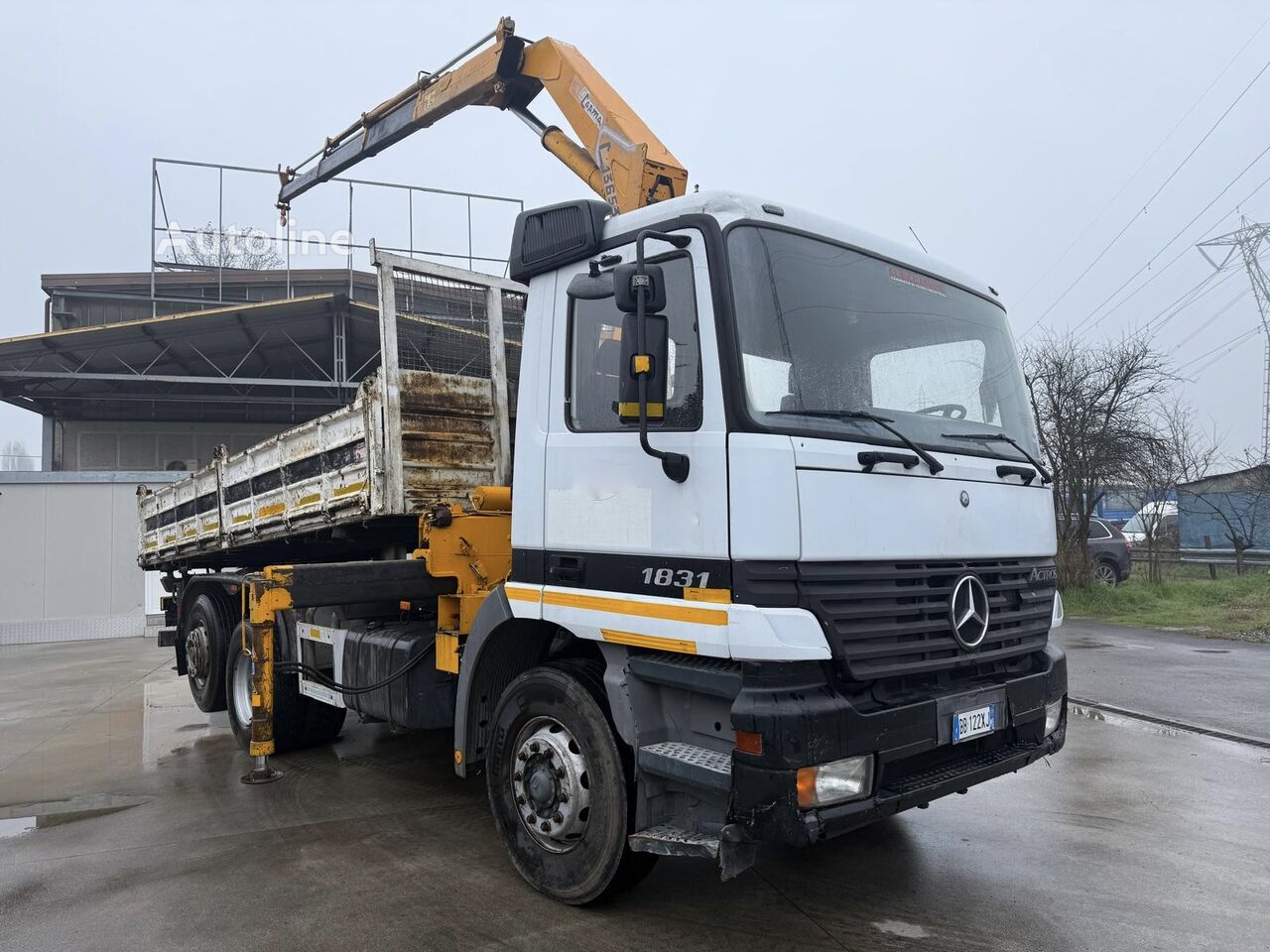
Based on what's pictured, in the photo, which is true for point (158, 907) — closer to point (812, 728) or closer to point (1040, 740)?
point (812, 728)

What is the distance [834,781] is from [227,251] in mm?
23956

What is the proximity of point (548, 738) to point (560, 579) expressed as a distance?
67 cm

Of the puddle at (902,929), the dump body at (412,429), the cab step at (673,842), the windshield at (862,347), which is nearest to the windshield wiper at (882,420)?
the windshield at (862,347)

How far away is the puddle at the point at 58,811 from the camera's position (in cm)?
524

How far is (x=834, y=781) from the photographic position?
9.80 ft

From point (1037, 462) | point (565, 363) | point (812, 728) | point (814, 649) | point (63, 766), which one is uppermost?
point (565, 363)

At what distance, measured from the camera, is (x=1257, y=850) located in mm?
4379

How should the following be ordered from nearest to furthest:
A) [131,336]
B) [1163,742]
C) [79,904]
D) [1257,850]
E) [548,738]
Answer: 1. [548,738]
2. [79,904]
3. [1257,850]
4. [1163,742]
5. [131,336]

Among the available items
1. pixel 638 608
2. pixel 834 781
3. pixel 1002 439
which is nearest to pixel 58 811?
pixel 638 608

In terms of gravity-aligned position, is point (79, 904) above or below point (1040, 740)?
below

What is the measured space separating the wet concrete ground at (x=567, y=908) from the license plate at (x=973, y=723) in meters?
0.82

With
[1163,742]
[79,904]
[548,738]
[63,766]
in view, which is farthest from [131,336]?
[1163,742]

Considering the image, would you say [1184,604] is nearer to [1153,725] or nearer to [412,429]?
[1153,725]

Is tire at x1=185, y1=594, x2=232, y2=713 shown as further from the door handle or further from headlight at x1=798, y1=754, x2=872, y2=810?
headlight at x1=798, y1=754, x2=872, y2=810
